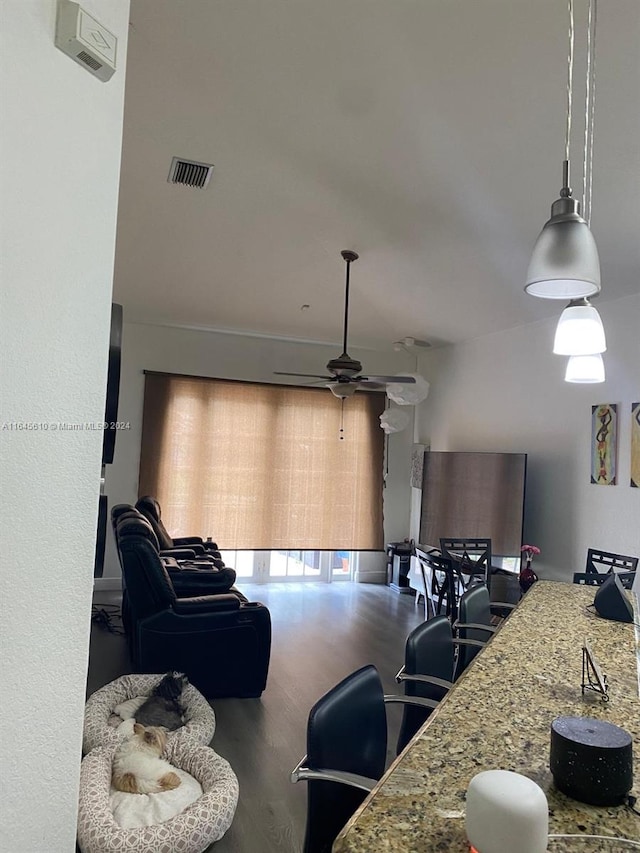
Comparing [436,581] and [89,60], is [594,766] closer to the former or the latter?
[89,60]

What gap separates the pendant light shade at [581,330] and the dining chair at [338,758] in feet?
4.29

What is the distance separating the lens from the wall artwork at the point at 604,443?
4.46 meters

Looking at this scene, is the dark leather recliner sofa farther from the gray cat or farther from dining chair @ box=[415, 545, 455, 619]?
dining chair @ box=[415, 545, 455, 619]

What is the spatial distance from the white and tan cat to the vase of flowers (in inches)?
120

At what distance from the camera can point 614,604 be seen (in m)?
2.49

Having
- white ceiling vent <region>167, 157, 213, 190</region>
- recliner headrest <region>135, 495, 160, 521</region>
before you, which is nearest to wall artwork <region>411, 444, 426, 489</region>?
recliner headrest <region>135, 495, 160, 521</region>

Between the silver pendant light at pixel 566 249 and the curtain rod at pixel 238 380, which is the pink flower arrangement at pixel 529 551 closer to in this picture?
the curtain rod at pixel 238 380

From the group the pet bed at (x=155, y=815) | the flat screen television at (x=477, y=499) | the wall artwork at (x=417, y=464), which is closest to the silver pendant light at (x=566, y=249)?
the pet bed at (x=155, y=815)

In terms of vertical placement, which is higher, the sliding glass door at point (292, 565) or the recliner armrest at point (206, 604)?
the recliner armrest at point (206, 604)

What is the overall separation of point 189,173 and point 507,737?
11.8ft

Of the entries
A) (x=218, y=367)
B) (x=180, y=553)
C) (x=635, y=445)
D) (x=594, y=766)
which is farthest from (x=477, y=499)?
(x=594, y=766)

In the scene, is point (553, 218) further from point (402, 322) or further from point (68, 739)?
point (402, 322)

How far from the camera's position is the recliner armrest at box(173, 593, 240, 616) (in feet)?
11.8

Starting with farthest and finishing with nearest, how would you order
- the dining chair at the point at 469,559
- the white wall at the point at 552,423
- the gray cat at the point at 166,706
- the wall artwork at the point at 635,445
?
the dining chair at the point at 469,559, the white wall at the point at 552,423, the wall artwork at the point at 635,445, the gray cat at the point at 166,706
